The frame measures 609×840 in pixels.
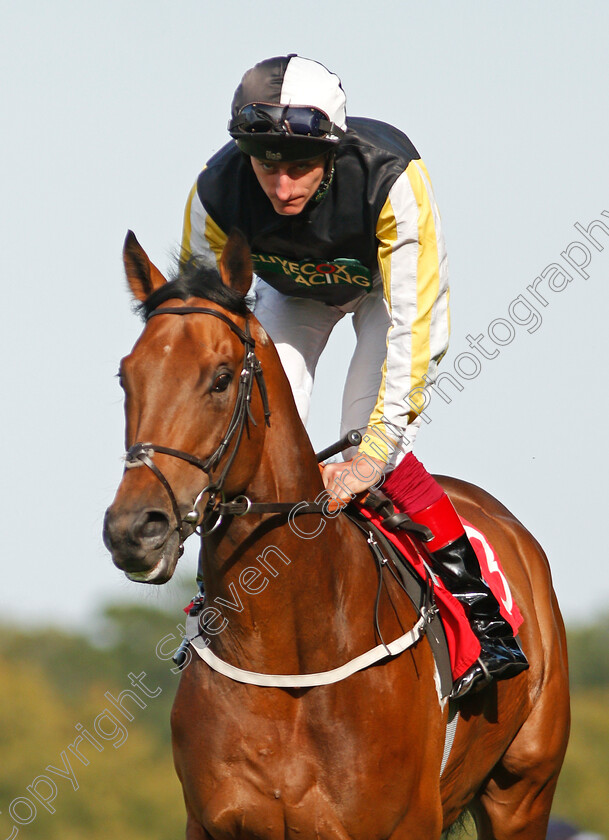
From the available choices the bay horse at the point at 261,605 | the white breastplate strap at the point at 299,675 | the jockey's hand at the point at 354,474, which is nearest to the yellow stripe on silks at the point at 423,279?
the jockey's hand at the point at 354,474

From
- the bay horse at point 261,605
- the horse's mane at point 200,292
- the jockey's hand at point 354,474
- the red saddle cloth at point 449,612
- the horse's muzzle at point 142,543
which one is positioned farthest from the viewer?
the red saddle cloth at point 449,612

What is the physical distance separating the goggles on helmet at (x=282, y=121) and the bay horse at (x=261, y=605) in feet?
2.18

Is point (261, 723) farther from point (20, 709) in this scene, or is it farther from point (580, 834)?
point (20, 709)

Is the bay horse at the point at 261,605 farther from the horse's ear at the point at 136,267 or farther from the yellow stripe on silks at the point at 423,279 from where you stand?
the yellow stripe on silks at the point at 423,279

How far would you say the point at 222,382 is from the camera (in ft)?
11.7

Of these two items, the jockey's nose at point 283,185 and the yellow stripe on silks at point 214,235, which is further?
the yellow stripe on silks at point 214,235

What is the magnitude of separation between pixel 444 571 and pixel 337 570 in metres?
0.76

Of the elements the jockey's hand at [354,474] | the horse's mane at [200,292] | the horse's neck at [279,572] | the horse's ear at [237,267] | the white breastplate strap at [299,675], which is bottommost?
the white breastplate strap at [299,675]

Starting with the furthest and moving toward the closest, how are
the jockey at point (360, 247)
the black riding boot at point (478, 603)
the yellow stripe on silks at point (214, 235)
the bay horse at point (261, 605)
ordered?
the yellow stripe on silks at point (214, 235)
the black riding boot at point (478, 603)
the jockey at point (360, 247)
the bay horse at point (261, 605)

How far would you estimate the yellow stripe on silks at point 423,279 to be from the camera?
4.33 meters

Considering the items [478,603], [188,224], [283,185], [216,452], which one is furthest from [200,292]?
[478,603]

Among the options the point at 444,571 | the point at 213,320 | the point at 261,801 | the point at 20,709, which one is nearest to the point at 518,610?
the point at 444,571

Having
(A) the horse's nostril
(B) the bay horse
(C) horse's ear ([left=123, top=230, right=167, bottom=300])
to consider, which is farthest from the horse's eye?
(C) horse's ear ([left=123, top=230, right=167, bottom=300])

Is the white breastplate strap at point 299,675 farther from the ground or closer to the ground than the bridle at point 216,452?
closer to the ground
